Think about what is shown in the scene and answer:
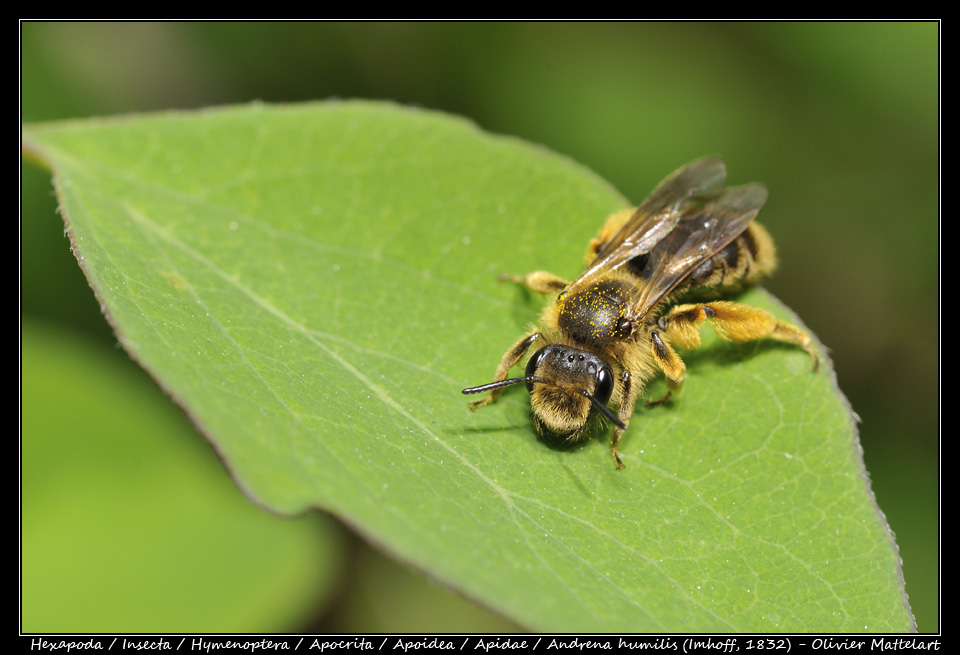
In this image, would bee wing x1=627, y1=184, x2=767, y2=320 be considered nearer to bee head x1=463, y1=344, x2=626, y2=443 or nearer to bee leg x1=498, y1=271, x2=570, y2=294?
bee leg x1=498, y1=271, x2=570, y2=294

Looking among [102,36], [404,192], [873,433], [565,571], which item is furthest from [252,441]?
[102,36]

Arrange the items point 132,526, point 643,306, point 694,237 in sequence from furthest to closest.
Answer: point 132,526, point 694,237, point 643,306

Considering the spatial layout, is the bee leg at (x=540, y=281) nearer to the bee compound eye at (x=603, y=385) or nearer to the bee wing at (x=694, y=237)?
the bee wing at (x=694, y=237)

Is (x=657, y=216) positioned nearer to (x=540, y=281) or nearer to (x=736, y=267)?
(x=736, y=267)

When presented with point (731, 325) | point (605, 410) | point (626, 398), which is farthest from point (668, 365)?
point (605, 410)

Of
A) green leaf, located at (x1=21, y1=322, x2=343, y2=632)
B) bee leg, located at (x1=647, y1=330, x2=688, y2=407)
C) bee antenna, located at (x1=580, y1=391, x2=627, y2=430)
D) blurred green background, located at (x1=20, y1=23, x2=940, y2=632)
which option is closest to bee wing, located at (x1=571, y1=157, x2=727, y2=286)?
bee leg, located at (x1=647, y1=330, x2=688, y2=407)

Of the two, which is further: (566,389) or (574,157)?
(574,157)

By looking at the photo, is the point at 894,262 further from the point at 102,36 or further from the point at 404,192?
the point at 102,36

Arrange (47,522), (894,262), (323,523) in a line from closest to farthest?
(47,522), (323,523), (894,262)
